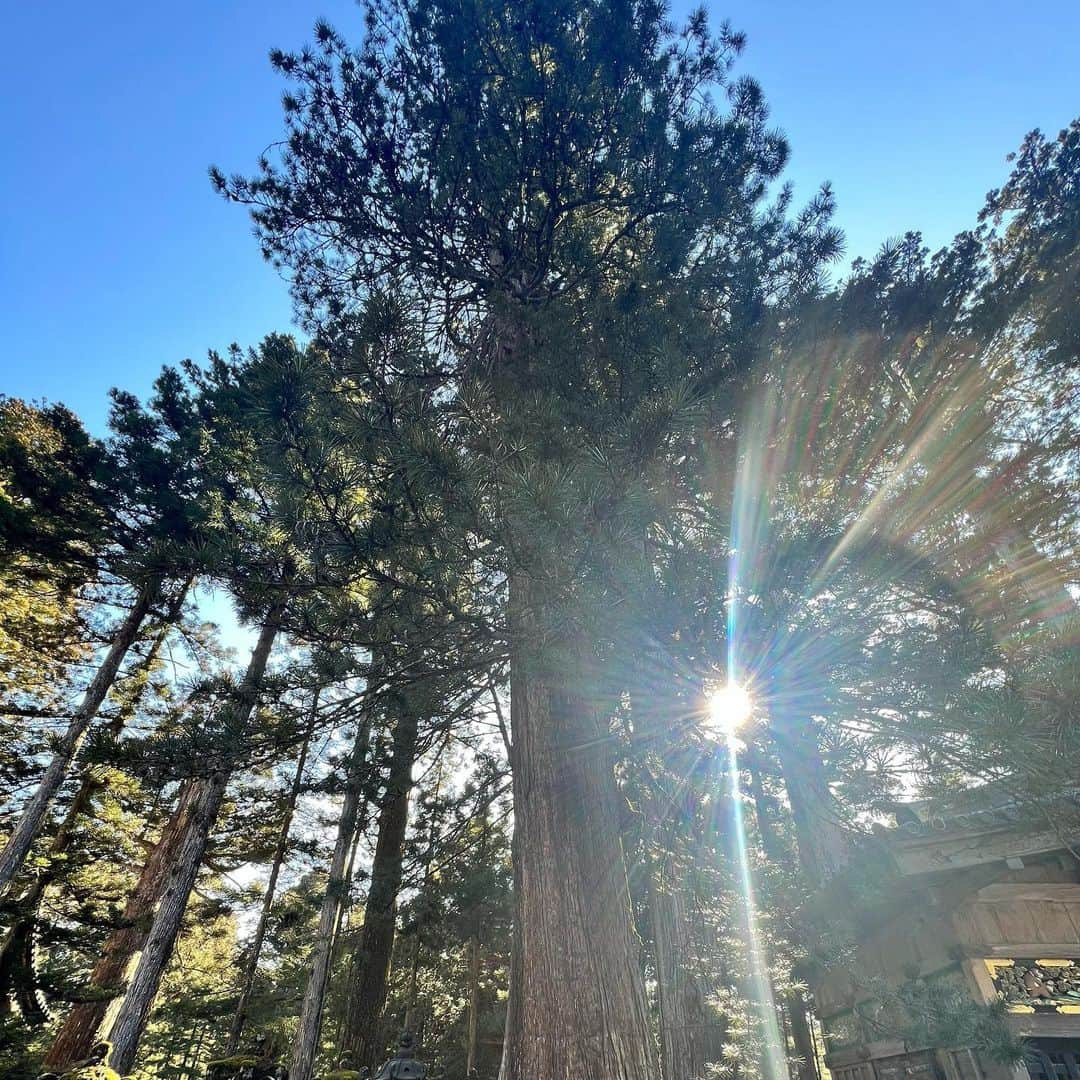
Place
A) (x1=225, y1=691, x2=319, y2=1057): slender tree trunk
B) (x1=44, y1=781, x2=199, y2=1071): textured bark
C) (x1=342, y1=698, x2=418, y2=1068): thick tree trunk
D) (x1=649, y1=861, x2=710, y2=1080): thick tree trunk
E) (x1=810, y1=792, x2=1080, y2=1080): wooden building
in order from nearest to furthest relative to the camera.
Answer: (x1=810, y1=792, x2=1080, y2=1080): wooden building
(x1=649, y1=861, x2=710, y2=1080): thick tree trunk
(x1=342, y1=698, x2=418, y2=1068): thick tree trunk
(x1=44, y1=781, x2=199, y2=1071): textured bark
(x1=225, y1=691, x2=319, y2=1057): slender tree trunk

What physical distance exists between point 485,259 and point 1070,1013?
28.0 ft

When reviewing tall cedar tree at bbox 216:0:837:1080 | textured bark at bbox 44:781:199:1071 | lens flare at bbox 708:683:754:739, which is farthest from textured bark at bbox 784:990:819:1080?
textured bark at bbox 44:781:199:1071

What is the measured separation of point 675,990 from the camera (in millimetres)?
5309

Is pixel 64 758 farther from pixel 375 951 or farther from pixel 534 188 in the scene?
pixel 534 188

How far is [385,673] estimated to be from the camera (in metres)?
3.66

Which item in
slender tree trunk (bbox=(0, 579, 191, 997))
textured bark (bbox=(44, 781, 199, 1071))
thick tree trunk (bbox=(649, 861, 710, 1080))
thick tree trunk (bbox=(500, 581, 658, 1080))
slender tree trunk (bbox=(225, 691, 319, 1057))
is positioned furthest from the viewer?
slender tree trunk (bbox=(225, 691, 319, 1057))

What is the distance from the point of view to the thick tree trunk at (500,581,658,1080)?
8.02ft

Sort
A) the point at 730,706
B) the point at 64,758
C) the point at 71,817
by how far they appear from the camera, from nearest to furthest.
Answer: the point at 730,706 < the point at 64,758 < the point at 71,817

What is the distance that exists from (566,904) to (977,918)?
5.10 metres

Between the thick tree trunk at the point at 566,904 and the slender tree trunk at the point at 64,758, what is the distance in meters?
4.28

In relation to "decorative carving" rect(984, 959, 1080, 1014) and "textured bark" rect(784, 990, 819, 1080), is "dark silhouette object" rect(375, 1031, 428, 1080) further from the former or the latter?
"textured bark" rect(784, 990, 819, 1080)

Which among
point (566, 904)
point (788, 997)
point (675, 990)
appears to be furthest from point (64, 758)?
point (788, 997)

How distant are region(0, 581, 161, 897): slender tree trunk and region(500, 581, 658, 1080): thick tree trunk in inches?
168

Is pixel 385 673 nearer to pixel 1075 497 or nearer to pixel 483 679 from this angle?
pixel 483 679
